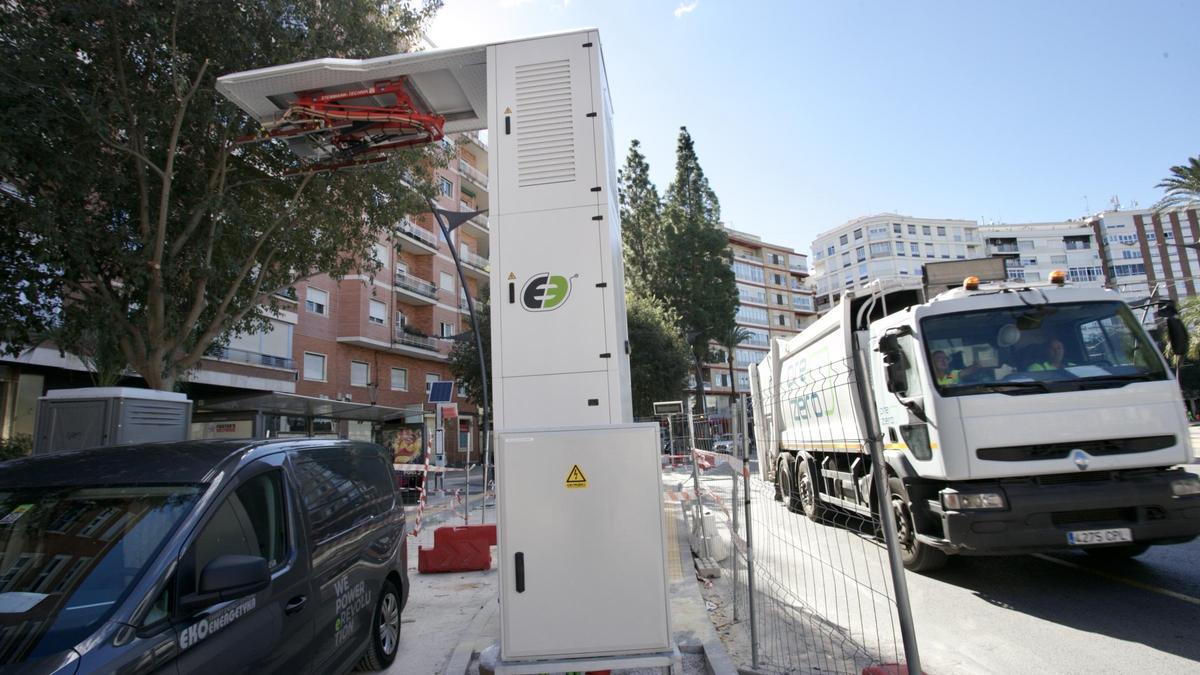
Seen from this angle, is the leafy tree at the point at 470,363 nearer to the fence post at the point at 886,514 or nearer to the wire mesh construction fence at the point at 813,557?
the wire mesh construction fence at the point at 813,557

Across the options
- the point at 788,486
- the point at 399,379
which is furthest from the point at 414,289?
the point at 788,486

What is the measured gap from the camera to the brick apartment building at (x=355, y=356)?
1970cm

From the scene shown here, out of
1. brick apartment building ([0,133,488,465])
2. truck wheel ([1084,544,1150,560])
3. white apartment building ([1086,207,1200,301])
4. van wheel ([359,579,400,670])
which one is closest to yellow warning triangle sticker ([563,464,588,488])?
van wheel ([359,579,400,670])

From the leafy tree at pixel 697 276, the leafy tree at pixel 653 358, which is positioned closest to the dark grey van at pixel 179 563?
the leafy tree at pixel 653 358

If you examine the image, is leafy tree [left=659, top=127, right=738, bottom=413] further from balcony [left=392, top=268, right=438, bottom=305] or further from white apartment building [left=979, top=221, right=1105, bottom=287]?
white apartment building [left=979, top=221, right=1105, bottom=287]

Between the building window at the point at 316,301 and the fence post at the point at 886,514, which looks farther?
the building window at the point at 316,301

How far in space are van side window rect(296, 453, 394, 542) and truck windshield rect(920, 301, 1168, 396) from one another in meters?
4.85

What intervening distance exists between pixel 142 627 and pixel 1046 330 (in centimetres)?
672

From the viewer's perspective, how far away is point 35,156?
845 centimetres

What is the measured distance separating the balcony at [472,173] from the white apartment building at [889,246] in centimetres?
5813

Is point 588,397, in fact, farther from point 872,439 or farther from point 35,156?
point 35,156

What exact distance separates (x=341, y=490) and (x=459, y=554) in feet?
13.0

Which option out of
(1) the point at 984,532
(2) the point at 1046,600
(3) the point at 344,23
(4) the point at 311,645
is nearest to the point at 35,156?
(3) the point at 344,23

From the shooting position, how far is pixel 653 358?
30219mm
